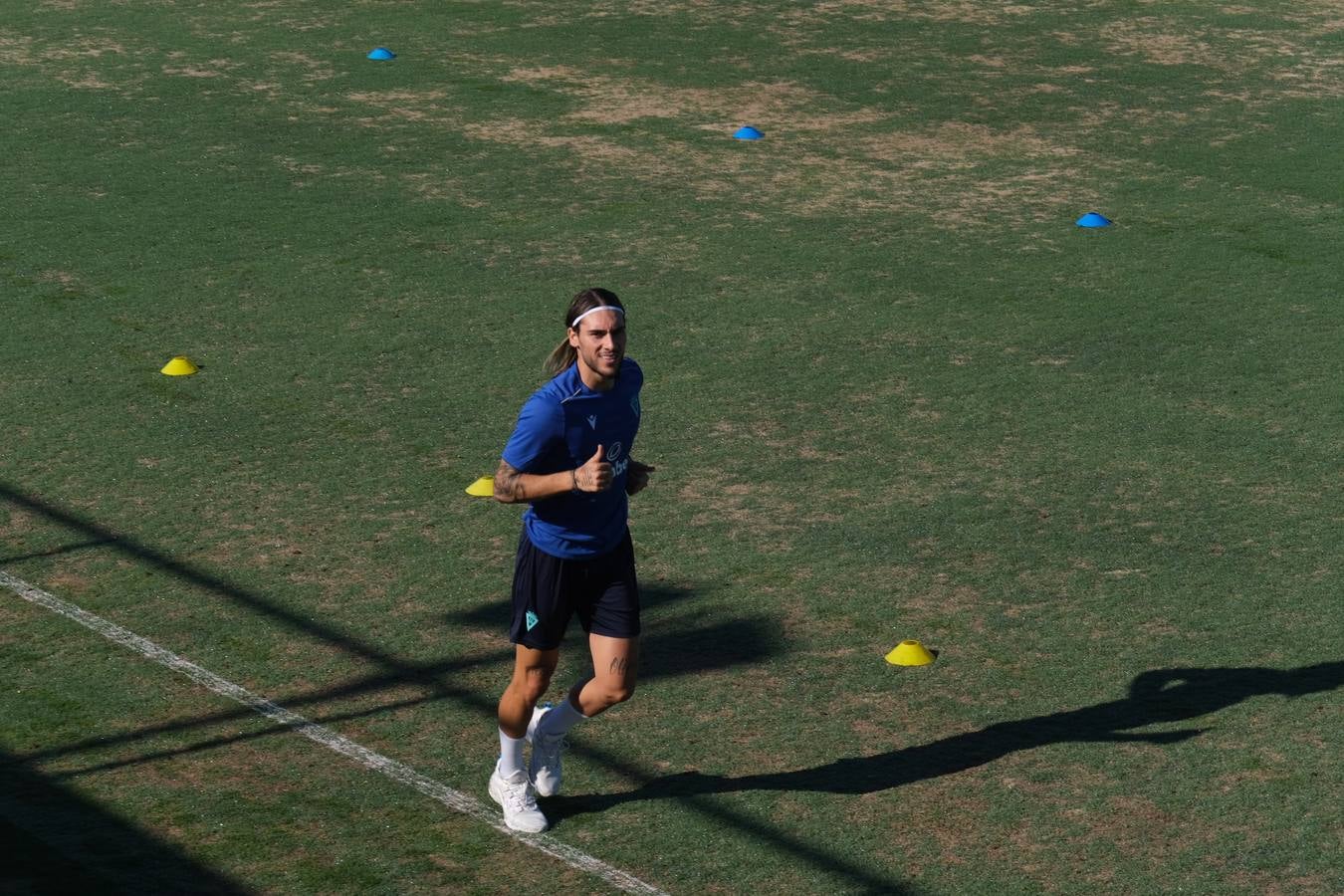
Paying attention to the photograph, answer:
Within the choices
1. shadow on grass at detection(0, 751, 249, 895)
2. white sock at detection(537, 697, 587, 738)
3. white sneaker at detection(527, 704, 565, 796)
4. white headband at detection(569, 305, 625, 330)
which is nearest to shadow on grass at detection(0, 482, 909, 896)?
shadow on grass at detection(0, 751, 249, 895)

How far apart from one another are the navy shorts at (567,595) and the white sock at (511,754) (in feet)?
1.27

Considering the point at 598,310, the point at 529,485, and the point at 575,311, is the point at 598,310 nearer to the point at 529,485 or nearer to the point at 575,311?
the point at 575,311

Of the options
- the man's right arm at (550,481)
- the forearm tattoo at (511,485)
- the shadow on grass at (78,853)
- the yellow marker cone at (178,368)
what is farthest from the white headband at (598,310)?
the yellow marker cone at (178,368)

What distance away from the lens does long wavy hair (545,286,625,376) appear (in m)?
6.61

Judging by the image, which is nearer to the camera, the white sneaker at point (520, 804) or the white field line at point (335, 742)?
the white field line at point (335, 742)

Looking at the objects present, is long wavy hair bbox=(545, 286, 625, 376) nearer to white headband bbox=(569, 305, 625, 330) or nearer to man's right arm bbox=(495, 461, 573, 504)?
white headband bbox=(569, 305, 625, 330)

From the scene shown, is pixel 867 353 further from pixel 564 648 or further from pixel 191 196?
pixel 191 196

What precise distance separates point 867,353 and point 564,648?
14.3 ft

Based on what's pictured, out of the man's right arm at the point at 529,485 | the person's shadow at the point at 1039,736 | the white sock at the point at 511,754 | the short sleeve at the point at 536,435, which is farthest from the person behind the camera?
the person's shadow at the point at 1039,736

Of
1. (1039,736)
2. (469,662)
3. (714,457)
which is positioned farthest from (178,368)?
(1039,736)

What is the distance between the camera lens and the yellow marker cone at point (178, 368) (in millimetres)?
11727

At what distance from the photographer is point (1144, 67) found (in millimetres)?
19766

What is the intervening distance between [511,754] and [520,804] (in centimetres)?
19

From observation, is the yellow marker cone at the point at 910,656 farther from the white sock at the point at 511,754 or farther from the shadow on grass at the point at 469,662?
the white sock at the point at 511,754
